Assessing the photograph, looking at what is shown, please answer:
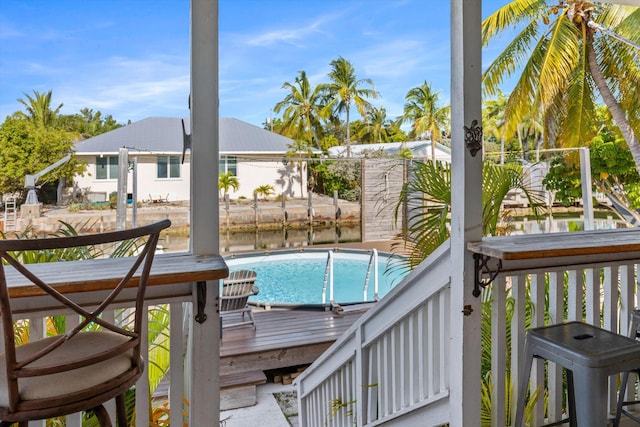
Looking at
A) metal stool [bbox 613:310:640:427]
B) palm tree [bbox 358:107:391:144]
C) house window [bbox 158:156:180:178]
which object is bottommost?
metal stool [bbox 613:310:640:427]

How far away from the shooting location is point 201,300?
1.40 meters

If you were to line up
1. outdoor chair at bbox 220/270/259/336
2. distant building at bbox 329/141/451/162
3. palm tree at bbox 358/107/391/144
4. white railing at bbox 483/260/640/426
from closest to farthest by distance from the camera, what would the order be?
white railing at bbox 483/260/640/426
outdoor chair at bbox 220/270/259/336
distant building at bbox 329/141/451/162
palm tree at bbox 358/107/391/144

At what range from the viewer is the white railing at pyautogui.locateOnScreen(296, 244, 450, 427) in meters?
1.75

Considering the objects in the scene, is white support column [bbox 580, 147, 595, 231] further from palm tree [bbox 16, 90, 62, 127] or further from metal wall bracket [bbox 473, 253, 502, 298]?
palm tree [bbox 16, 90, 62, 127]

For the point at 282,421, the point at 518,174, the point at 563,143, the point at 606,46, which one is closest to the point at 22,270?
the point at 518,174

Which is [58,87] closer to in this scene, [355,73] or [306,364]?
[306,364]

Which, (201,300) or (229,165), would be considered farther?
(229,165)

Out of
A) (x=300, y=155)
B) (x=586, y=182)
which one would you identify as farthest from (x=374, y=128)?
(x=586, y=182)

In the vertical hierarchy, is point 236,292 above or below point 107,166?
below

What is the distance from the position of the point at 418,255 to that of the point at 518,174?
737 millimetres

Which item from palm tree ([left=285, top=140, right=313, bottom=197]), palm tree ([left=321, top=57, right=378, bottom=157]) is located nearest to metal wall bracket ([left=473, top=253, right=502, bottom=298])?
palm tree ([left=285, top=140, right=313, bottom=197])

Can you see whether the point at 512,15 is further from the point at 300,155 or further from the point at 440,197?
the point at 300,155

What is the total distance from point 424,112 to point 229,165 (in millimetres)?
11172

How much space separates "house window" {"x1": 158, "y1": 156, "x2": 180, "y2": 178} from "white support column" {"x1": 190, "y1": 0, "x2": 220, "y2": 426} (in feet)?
17.8
